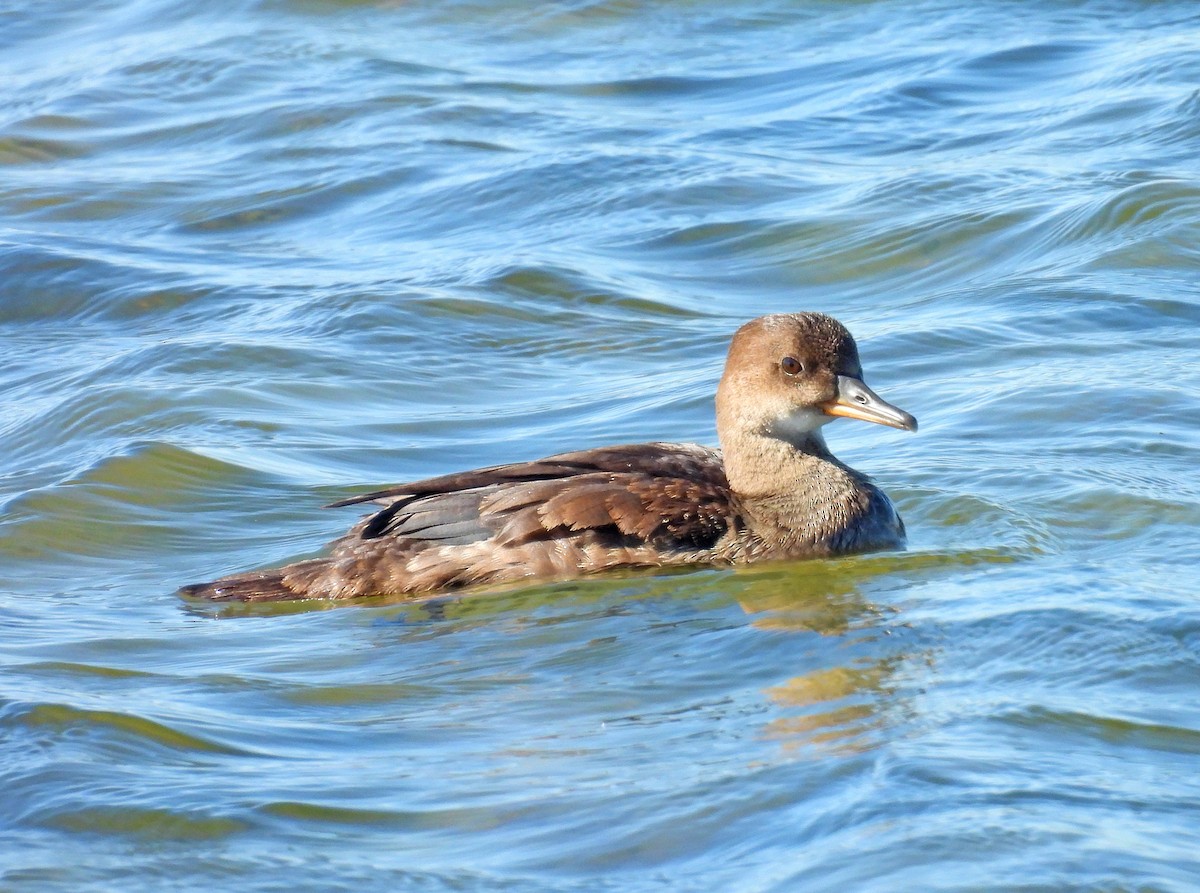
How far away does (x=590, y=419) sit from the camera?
9.95 metres

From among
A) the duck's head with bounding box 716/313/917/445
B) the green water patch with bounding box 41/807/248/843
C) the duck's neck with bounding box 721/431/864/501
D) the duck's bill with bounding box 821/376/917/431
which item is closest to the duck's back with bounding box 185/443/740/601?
the duck's neck with bounding box 721/431/864/501

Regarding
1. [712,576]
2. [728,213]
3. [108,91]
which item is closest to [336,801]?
[712,576]

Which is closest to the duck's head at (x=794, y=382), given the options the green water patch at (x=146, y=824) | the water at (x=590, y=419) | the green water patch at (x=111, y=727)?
the water at (x=590, y=419)

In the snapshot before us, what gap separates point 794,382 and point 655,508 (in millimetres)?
902

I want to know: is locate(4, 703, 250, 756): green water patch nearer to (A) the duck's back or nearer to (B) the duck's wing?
(A) the duck's back

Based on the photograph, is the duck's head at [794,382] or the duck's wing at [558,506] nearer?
the duck's wing at [558,506]

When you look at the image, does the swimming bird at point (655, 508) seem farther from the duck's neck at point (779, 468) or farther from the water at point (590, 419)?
the water at point (590, 419)

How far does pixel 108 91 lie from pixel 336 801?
13703 millimetres

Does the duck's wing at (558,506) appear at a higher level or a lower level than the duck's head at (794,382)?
lower

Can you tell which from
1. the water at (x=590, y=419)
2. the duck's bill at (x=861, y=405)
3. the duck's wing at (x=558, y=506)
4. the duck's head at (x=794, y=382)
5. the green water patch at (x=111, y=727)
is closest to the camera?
the water at (x=590, y=419)

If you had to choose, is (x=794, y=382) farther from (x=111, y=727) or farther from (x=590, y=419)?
(x=111, y=727)

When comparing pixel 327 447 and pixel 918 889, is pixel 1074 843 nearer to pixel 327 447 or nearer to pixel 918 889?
pixel 918 889

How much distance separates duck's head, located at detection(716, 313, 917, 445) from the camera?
7930 mm

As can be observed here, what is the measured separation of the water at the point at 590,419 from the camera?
526cm
